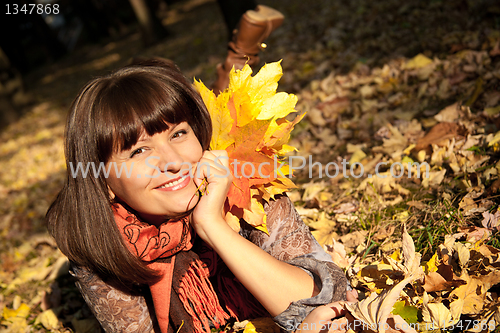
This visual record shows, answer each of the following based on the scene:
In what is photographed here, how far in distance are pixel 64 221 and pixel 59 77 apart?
41.2 feet

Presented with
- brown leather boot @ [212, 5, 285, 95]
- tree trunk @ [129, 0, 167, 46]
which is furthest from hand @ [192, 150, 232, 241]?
tree trunk @ [129, 0, 167, 46]

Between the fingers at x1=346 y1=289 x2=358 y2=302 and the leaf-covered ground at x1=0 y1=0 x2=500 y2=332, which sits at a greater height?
the fingers at x1=346 y1=289 x2=358 y2=302

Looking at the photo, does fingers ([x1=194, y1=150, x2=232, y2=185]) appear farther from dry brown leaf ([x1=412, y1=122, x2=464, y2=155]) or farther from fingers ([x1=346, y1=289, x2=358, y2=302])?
dry brown leaf ([x1=412, y1=122, x2=464, y2=155])

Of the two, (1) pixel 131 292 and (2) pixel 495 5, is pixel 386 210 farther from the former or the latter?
(2) pixel 495 5

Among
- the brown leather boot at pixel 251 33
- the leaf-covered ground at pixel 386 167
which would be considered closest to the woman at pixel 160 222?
the leaf-covered ground at pixel 386 167

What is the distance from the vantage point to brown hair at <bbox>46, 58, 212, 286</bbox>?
1.28m

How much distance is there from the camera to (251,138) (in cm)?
141

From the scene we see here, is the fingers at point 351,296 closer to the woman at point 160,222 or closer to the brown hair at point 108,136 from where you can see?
the woman at point 160,222

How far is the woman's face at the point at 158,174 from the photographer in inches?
50.6

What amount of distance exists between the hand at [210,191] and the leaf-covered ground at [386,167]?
0.77 m

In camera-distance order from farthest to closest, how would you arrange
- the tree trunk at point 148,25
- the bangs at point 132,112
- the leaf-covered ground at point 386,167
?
the tree trunk at point 148,25
the leaf-covered ground at point 386,167
the bangs at point 132,112

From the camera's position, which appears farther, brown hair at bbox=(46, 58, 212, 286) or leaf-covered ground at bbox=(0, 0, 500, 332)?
leaf-covered ground at bbox=(0, 0, 500, 332)

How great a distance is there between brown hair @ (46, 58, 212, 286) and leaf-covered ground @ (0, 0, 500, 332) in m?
0.85

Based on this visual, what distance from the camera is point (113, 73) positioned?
1.43 metres
